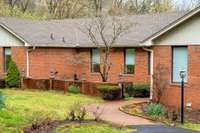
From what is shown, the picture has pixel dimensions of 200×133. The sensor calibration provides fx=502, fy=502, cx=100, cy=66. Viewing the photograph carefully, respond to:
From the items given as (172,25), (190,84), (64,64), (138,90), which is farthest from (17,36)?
(190,84)

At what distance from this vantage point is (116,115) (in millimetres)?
20828

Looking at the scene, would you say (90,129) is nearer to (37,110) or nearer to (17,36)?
(37,110)

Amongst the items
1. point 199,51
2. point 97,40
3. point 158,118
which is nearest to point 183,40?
point 199,51

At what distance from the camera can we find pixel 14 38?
3494 centimetres

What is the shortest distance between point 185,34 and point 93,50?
10.4 metres

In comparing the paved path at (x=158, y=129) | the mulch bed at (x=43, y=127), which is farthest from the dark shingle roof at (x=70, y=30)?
the mulch bed at (x=43, y=127)

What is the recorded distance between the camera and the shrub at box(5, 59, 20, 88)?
33094 millimetres

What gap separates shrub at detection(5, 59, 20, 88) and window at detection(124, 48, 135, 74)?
7.40 metres

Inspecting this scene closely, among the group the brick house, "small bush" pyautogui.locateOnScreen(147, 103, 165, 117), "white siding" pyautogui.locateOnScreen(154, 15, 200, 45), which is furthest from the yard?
"white siding" pyautogui.locateOnScreen(154, 15, 200, 45)

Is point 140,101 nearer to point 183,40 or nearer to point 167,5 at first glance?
point 183,40

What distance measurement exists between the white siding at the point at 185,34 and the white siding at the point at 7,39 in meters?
13.5

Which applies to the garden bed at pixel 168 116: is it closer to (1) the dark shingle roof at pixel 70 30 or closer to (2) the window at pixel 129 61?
(2) the window at pixel 129 61

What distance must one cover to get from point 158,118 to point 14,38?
17.7 m

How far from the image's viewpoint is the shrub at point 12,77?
3309 cm
